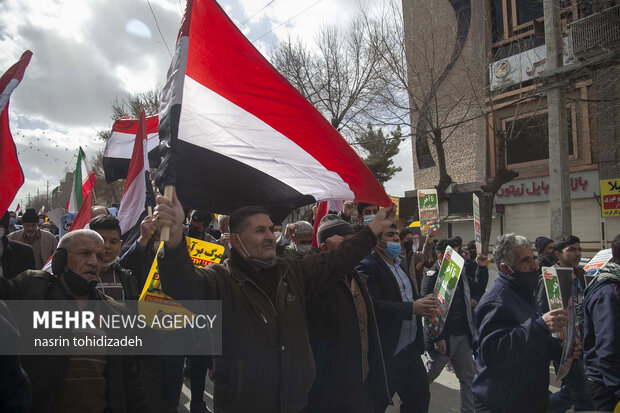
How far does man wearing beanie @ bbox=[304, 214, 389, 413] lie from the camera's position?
2855 millimetres

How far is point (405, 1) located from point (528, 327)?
24010 mm

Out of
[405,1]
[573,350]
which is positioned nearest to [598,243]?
[405,1]

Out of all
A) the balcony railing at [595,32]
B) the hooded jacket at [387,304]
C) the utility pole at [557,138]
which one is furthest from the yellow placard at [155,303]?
the balcony railing at [595,32]

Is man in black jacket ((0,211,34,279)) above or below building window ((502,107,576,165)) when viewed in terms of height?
below

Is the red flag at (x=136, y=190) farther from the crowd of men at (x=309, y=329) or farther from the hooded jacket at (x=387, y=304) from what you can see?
the hooded jacket at (x=387, y=304)

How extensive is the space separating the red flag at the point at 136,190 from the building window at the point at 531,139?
16845mm

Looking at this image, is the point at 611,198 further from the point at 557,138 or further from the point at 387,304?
the point at 387,304

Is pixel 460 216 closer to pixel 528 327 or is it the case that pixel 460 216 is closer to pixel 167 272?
pixel 528 327

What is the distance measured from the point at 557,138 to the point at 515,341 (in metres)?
9.40

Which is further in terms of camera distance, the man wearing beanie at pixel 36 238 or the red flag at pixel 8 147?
the man wearing beanie at pixel 36 238

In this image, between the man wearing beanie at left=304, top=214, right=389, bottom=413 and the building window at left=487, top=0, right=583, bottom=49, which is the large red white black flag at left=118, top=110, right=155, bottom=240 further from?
the building window at left=487, top=0, right=583, bottom=49

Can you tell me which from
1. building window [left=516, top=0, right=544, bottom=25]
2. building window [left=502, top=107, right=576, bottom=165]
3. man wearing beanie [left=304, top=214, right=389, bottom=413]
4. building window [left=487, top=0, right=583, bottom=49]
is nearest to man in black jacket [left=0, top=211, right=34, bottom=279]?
man wearing beanie [left=304, top=214, right=389, bottom=413]

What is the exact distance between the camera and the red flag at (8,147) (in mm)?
2676

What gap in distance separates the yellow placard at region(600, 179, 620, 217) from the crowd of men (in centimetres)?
1016
